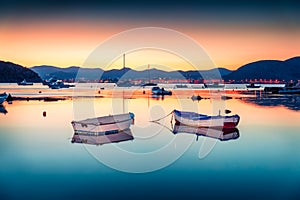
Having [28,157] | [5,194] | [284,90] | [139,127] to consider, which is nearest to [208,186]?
[5,194]

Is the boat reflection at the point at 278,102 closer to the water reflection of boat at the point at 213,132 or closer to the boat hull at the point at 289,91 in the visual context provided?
the water reflection of boat at the point at 213,132

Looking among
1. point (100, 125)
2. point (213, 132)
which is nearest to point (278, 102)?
point (213, 132)

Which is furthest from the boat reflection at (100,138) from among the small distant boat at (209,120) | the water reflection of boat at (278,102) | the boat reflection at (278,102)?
the water reflection of boat at (278,102)

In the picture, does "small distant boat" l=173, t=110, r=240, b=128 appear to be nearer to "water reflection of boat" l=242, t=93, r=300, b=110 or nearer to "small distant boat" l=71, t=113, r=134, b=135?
"small distant boat" l=71, t=113, r=134, b=135

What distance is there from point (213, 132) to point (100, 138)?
4.65m

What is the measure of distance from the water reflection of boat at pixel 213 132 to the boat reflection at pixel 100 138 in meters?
2.39

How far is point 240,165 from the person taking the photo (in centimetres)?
882

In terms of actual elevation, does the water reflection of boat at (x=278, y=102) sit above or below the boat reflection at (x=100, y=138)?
above

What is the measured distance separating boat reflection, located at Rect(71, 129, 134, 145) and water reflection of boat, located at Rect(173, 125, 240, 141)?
2390 millimetres

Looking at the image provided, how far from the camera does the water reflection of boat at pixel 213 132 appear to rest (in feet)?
42.9

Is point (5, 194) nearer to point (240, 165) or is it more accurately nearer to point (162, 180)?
point (162, 180)

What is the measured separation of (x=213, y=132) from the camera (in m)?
13.8

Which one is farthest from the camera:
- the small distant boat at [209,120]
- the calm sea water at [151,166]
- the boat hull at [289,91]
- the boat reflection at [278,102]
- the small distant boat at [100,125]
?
the boat hull at [289,91]

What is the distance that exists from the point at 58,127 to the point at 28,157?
5477 mm
